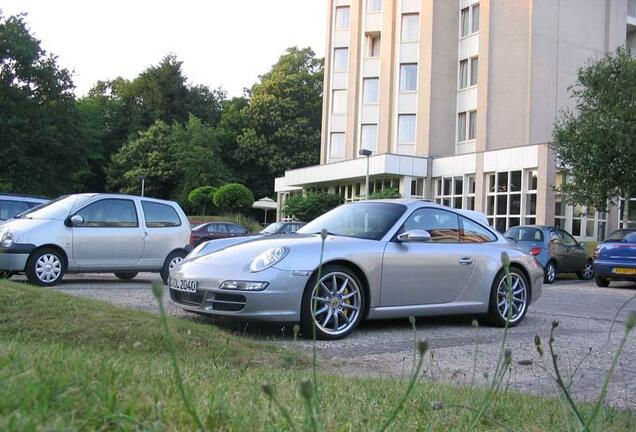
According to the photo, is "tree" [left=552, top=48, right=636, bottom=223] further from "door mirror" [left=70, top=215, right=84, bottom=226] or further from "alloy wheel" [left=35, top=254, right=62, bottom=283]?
"alloy wheel" [left=35, top=254, right=62, bottom=283]

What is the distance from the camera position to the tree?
22.7 meters

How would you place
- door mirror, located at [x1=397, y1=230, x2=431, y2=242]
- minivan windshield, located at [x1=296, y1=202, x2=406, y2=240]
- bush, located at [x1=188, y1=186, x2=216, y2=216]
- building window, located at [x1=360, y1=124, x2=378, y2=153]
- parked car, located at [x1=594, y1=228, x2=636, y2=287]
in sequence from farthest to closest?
bush, located at [x1=188, y1=186, x2=216, y2=216] < building window, located at [x1=360, y1=124, x2=378, y2=153] < parked car, located at [x1=594, y1=228, x2=636, y2=287] < minivan windshield, located at [x1=296, y1=202, x2=406, y2=240] < door mirror, located at [x1=397, y1=230, x2=431, y2=242]

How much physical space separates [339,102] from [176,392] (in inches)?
1701

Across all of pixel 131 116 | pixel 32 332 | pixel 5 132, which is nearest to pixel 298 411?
pixel 32 332

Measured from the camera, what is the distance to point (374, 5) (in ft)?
142

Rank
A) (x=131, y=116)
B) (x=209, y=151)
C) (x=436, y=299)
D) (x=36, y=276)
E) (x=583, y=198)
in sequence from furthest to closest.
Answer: (x=131, y=116) < (x=209, y=151) < (x=583, y=198) < (x=36, y=276) < (x=436, y=299)

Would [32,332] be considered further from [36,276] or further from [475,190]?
[475,190]

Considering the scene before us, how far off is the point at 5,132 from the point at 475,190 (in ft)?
86.6

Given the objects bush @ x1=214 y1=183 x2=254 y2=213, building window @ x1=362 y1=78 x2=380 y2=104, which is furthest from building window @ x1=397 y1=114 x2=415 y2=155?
bush @ x1=214 y1=183 x2=254 y2=213

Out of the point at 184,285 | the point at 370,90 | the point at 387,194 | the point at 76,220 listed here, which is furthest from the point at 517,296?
the point at 370,90

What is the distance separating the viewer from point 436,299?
7.86 meters

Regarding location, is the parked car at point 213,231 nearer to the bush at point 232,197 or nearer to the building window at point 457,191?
the building window at point 457,191

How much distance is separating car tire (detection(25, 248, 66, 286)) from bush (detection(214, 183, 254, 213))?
31.6 meters

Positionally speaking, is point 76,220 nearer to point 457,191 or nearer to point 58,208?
point 58,208
